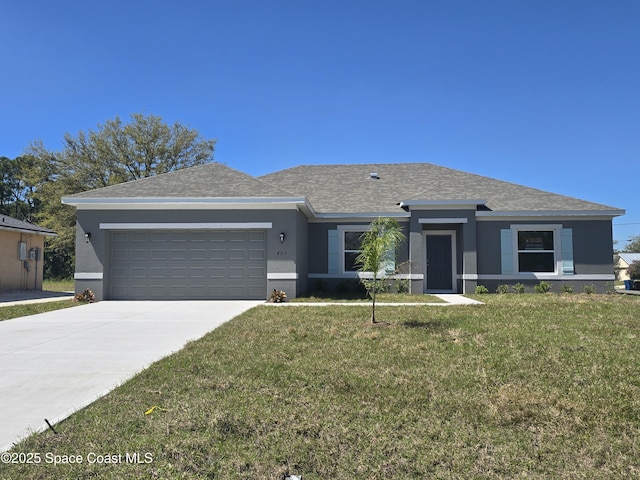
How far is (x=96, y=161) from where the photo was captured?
110ft

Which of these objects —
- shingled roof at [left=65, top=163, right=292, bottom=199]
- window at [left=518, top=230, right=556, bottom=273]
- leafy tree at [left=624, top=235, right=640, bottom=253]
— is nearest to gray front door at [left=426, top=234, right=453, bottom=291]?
window at [left=518, top=230, right=556, bottom=273]

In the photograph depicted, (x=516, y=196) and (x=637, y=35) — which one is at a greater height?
(x=637, y=35)

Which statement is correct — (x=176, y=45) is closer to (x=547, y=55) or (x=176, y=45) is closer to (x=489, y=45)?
(x=489, y=45)

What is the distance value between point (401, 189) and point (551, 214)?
6014mm

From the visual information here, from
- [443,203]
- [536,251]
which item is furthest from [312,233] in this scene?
[536,251]

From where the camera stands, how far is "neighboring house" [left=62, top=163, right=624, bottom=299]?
44.0ft

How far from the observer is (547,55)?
1315cm

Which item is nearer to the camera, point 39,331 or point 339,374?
point 339,374

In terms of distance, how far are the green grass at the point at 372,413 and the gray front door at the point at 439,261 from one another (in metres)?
9.57

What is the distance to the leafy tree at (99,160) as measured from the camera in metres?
32.6

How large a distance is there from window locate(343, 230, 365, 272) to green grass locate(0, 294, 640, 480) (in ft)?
31.4

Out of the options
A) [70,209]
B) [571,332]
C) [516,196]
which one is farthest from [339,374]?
[70,209]

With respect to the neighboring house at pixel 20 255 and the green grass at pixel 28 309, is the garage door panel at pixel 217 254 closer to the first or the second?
the green grass at pixel 28 309

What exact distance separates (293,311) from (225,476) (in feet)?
25.4
